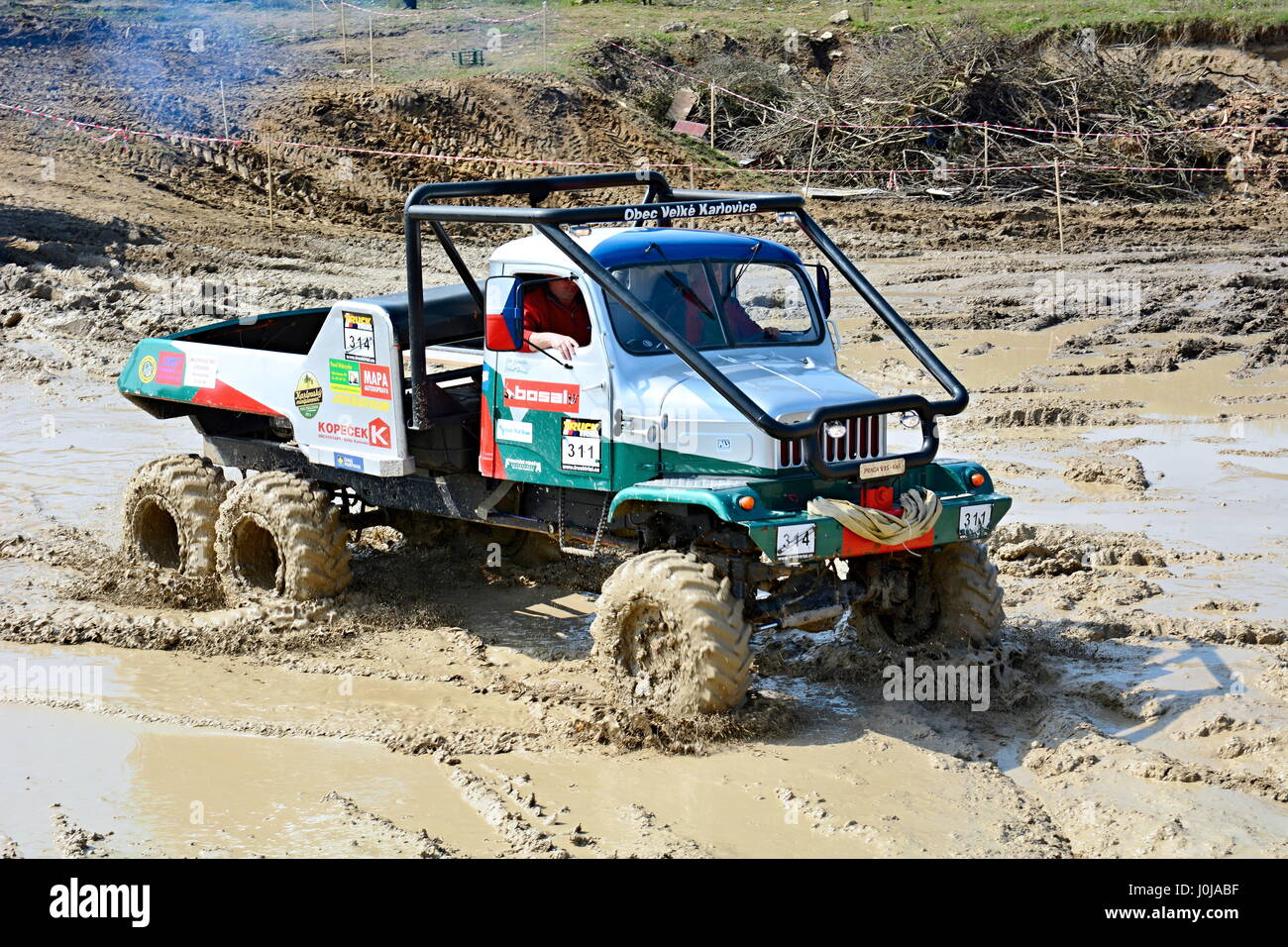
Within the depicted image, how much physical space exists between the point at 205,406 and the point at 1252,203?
20239 millimetres

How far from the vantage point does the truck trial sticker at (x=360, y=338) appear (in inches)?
324

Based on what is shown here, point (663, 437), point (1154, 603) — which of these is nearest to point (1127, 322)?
point (1154, 603)

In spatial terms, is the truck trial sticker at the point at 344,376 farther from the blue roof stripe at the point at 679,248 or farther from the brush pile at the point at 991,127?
the brush pile at the point at 991,127

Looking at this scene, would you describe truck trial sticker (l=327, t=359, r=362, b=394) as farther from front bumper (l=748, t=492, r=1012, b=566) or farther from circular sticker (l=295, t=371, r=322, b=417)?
front bumper (l=748, t=492, r=1012, b=566)

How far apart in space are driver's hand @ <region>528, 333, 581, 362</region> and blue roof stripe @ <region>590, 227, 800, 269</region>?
44 centimetres

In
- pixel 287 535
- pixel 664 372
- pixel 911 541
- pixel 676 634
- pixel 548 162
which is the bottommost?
pixel 676 634

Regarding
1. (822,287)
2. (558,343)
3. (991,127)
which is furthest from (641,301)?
(991,127)

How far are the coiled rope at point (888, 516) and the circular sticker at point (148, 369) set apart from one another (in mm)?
5075

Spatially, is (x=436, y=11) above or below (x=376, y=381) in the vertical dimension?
above

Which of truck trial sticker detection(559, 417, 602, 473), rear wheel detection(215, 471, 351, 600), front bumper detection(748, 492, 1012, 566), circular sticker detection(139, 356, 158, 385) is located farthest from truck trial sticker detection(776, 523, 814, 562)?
circular sticker detection(139, 356, 158, 385)

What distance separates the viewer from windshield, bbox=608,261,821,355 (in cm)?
747

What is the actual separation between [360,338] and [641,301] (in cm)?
198

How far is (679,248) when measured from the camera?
25.2 feet

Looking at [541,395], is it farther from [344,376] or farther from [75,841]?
[75,841]
